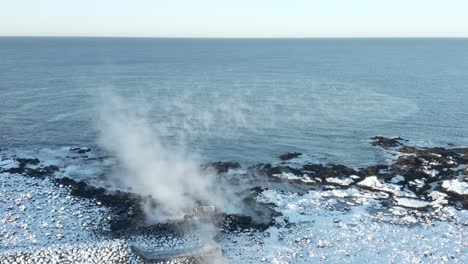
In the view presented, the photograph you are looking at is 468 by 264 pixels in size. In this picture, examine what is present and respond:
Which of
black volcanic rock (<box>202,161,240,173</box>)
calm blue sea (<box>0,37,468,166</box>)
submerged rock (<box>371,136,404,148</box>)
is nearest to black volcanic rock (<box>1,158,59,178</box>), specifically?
calm blue sea (<box>0,37,468,166</box>)

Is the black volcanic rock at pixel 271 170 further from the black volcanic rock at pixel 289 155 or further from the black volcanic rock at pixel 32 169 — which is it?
the black volcanic rock at pixel 32 169

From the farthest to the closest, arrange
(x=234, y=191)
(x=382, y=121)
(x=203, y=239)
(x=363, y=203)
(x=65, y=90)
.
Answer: (x=65, y=90) < (x=382, y=121) < (x=234, y=191) < (x=363, y=203) < (x=203, y=239)

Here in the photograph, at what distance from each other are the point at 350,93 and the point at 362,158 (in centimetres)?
4872

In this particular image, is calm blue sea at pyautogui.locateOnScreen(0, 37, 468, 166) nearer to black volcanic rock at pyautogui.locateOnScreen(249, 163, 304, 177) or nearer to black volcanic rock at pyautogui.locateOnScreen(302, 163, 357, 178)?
black volcanic rock at pyautogui.locateOnScreen(302, 163, 357, 178)

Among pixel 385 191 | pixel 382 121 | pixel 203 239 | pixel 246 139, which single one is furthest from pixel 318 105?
pixel 203 239

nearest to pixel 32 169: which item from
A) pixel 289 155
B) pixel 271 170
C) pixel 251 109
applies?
pixel 271 170

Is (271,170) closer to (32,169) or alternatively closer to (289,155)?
(289,155)

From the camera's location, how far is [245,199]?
4866 centimetres

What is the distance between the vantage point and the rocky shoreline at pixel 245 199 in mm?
38875

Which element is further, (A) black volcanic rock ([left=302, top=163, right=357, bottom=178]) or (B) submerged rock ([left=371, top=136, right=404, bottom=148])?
(B) submerged rock ([left=371, top=136, right=404, bottom=148])

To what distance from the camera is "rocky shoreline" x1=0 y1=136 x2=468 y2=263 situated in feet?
128

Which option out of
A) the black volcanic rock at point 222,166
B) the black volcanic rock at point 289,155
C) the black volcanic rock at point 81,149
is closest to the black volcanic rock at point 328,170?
Answer: the black volcanic rock at point 289,155

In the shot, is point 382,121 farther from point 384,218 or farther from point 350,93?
point 384,218

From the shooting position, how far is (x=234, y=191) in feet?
167
